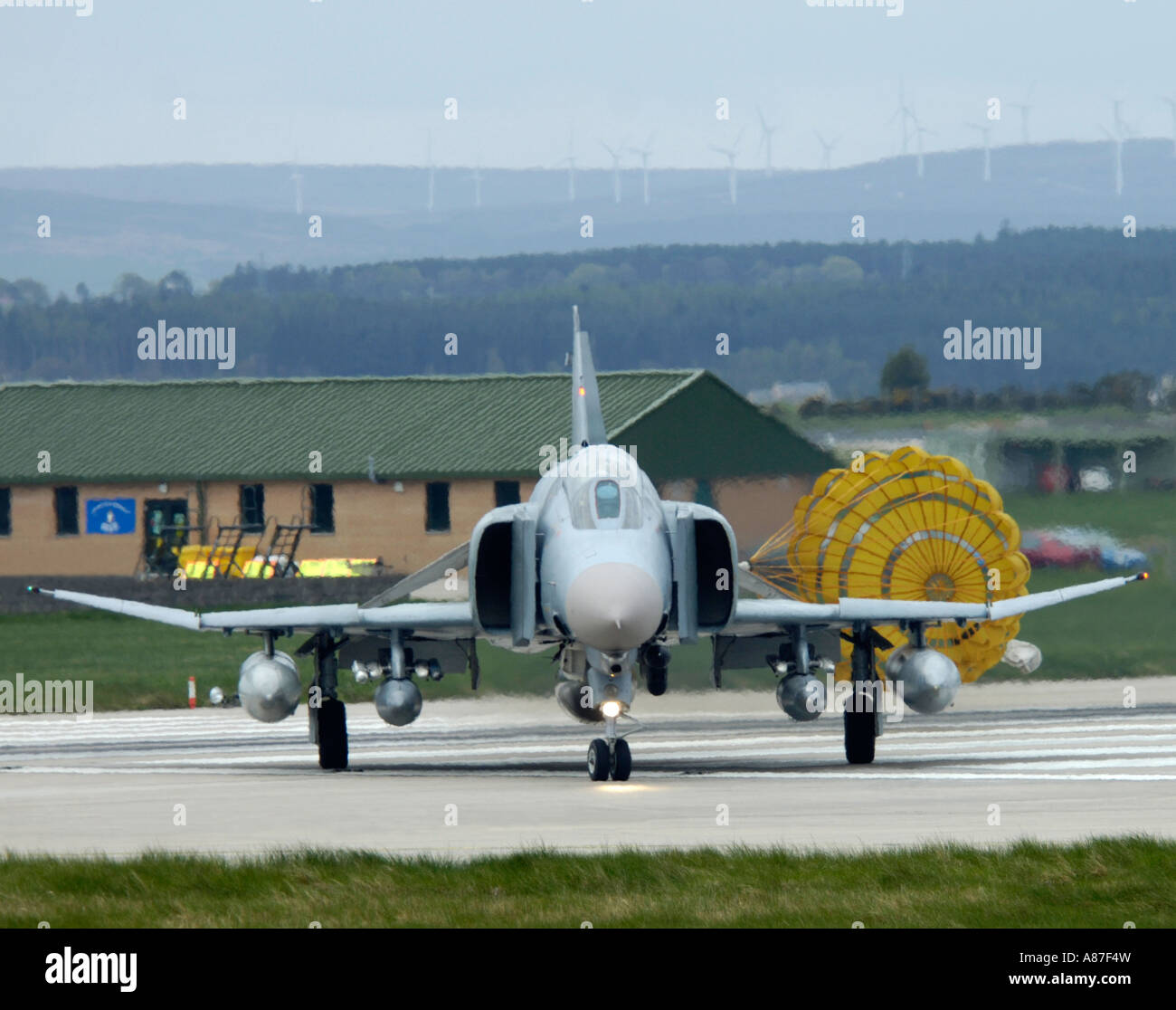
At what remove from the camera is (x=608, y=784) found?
21.2 metres

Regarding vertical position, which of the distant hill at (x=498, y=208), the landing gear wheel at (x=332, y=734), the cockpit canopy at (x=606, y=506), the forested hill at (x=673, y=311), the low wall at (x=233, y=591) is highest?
the distant hill at (x=498, y=208)

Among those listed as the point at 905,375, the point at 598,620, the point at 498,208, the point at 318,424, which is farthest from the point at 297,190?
the point at 598,620

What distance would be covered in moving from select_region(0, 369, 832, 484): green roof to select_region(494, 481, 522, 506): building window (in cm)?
36

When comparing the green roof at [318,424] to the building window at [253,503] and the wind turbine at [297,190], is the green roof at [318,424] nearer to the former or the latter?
the building window at [253,503]

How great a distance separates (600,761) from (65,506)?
139 ft

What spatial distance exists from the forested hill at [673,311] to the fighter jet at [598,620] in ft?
48.8

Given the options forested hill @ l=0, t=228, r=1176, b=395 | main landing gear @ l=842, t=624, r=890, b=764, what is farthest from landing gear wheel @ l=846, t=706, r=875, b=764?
forested hill @ l=0, t=228, r=1176, b=395

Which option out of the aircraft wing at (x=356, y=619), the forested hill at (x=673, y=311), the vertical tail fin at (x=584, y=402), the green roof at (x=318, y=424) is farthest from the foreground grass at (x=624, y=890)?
the green roof at (x=318, y=424)

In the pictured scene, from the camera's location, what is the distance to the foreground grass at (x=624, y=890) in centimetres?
1197

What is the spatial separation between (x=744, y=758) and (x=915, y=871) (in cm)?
1220

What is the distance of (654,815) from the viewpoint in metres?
17.7

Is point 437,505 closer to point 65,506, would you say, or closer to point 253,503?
point 253,503

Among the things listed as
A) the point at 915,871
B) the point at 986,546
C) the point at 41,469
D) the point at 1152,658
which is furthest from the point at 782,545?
the point at 41,469
